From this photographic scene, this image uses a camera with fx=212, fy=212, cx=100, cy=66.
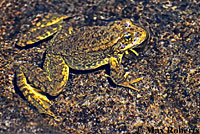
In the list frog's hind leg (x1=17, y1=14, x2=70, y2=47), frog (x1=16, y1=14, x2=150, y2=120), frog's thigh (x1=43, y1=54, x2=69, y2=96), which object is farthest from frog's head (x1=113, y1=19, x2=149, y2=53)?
frog's hind leg (x1=17, y1=14, x2=70, y2=47)

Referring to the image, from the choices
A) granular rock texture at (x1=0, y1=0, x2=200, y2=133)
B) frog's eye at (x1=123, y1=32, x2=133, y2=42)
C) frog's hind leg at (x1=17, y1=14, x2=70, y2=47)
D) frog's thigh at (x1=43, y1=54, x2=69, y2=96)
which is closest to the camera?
granular rock texture at (x1=0, y1=0, x2=200, y2=133)

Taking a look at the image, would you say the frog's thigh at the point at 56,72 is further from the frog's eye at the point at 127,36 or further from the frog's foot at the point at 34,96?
the frog's eye at the point at 127,36

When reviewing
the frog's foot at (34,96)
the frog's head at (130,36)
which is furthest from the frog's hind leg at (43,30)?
the frog's head at (130,36)

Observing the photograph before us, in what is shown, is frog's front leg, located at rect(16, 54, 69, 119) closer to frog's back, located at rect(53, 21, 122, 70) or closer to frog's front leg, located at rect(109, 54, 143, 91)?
frog's back, located at rect(53, 21, 122, 70)

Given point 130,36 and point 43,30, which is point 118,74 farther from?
point 43,30

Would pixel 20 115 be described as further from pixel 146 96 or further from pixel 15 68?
pixel 146 96

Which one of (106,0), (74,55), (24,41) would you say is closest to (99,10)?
(106,0)

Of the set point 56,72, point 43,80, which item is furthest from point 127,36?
point 43,80
